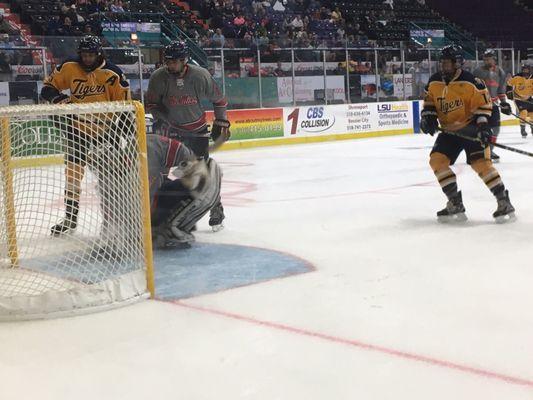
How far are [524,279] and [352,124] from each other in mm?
10119

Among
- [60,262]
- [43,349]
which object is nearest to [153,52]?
[60,262]

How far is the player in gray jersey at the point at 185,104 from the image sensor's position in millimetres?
4371

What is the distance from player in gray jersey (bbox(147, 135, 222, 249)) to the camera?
3.71 m

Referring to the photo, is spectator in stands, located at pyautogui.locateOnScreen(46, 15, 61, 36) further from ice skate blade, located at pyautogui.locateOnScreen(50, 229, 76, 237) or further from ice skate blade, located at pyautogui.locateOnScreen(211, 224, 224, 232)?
ice skate blade, located at pyautogui.locateOnScreen(50, 229, 76, 237)

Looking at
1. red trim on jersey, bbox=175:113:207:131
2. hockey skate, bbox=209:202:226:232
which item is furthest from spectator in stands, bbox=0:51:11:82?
hockey skate, bbox=209:202:226:232

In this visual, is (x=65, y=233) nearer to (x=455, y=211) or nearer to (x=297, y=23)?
(x=455, y=211)

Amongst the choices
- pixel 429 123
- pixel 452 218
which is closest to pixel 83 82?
pixel 429 123

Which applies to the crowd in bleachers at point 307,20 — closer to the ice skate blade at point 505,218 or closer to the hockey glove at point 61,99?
the hockey glove at point 61,99

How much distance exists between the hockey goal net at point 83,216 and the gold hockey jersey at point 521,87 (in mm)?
8469

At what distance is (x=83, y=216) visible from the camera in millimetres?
3447

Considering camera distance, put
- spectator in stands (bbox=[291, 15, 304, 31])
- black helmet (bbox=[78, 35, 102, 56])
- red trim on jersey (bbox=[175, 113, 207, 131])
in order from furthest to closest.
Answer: spectator in stands (bbox=[291, 15, 304, 31]) → red trim on jersey (bbox=[175, 113, 207, 131]) → black helmet (bbox=[78, 35, 102, 56])

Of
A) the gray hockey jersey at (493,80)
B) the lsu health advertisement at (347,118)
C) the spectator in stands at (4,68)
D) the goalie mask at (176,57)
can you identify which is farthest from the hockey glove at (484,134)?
the lsu health advertisement at (347,118)

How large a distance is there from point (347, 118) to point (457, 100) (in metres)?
8.49

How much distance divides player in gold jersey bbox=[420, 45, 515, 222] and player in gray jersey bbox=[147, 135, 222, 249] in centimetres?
146
